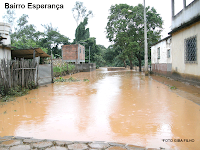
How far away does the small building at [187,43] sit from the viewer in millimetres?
10828

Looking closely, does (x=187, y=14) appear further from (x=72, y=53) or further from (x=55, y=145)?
(x=72, y=53)

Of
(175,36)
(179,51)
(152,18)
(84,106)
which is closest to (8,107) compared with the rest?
(84,106)

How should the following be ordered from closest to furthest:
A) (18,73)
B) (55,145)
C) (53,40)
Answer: (55,145)
(18,73)
(53,40)

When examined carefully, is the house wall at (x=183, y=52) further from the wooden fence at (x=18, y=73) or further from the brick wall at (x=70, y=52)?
the brick wall at (x=70, y=52)

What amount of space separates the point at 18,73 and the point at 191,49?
10.3 metres

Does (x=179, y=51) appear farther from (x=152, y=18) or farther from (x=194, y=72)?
(x=152, y=18)

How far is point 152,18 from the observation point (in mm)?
27391

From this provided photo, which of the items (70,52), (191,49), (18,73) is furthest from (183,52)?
(70,52)

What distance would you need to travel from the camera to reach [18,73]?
9.86 m

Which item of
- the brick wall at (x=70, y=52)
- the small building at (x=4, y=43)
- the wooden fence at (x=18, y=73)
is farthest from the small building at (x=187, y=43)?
the brick wall at (x=70, y=52)

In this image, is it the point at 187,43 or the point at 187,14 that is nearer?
the point at 187,14

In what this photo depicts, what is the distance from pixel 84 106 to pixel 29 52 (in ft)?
24.7

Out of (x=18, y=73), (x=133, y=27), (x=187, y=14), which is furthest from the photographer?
(x=133, y=27)

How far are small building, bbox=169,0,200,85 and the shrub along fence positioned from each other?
9.53 meters
